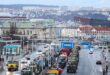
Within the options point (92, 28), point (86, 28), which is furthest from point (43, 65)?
point (92, 28)

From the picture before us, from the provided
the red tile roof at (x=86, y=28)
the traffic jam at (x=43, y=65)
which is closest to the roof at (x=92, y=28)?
the red tile roof at (x=86, y=28)

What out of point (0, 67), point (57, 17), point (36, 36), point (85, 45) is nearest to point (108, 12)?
point (57, 17)

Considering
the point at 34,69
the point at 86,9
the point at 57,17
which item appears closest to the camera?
the point at 34,69

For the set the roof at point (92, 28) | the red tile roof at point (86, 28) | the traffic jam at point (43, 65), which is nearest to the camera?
the traffic jam at point (43, 65)

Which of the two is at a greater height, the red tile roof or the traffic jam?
the traffic jam

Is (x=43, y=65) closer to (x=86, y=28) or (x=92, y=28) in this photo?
(x=86, y=28)

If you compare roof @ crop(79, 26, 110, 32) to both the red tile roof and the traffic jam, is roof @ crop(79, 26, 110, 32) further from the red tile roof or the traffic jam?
the traffic jam

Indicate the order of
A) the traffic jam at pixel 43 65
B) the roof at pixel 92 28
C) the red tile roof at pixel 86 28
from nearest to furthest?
the traffic jam at pixel 43 65 → the roof at pixel 92 28 → the red tile roof at pixel 86 28

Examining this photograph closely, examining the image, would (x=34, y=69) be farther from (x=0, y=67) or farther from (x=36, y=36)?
(x=36, y=36)

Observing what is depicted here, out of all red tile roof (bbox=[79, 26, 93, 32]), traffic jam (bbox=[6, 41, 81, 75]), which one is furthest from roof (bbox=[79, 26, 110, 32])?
traffic jam (bbox=[6, 41, 81, 75])

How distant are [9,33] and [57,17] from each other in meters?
12.8

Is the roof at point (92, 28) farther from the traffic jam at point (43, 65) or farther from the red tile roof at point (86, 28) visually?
the traffic jam at point (43, 65)

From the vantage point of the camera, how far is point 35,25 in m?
25.8

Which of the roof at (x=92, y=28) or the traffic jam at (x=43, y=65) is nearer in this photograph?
the traffic jam at (x=43, y=65)
